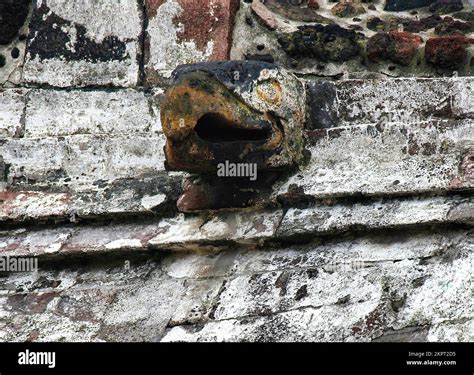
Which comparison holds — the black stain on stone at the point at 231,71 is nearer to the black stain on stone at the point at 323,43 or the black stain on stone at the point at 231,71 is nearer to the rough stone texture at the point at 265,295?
the rough stone texture at the point at 265,295

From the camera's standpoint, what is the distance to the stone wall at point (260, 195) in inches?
122

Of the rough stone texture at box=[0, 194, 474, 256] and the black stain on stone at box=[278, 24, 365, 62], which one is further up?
the black stain on stone at box=[278, 24, 365, 62]

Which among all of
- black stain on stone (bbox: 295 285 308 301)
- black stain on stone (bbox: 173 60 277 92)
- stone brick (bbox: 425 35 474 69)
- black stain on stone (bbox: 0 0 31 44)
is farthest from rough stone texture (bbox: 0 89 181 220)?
stone brick (bbox: 425 35 474 69)

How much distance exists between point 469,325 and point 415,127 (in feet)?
2.78

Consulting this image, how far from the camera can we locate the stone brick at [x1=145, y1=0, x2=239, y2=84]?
4.02 metres

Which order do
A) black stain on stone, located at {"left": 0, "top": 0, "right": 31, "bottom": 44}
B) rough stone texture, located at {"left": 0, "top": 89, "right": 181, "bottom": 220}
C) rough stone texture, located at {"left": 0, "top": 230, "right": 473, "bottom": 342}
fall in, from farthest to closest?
1. black stain on stone, located at {"left": 0, "top": 0, "right": 31, "bottom": 44}
2. rough stone texture, located at {"left": 0, "top": 89, "right": 181, "bottom": 220}
3. rough stone texture, located at {"left": 0, "top": 230, "right": 473, "bottom": 342}

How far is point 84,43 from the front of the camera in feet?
13.4

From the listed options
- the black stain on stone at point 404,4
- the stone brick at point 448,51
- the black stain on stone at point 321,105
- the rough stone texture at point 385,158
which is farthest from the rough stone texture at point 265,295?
the black stain on stone at point 404,4

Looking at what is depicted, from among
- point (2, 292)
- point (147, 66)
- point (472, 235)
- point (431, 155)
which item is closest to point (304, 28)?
point (147, 66)

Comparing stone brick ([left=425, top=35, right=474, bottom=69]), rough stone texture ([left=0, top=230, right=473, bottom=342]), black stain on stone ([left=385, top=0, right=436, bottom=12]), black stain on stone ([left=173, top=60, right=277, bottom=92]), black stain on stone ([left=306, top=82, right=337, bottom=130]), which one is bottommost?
rough stone texture ([left=0, top=230, right=473, bottom=342])

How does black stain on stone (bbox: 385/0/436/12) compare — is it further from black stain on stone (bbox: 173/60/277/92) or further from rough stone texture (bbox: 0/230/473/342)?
rough stone texture (bbox: 0/230/473/342)

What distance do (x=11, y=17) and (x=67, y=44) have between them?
11.8 inches

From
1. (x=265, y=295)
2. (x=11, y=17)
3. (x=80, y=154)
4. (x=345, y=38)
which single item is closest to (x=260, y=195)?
(x=265, y=295)
